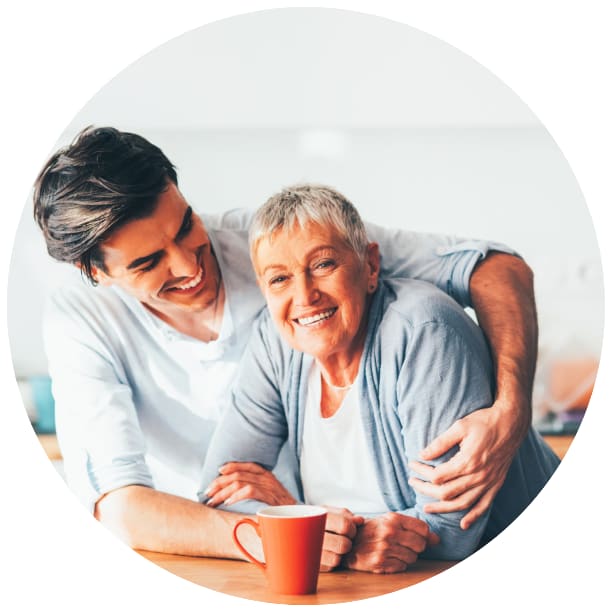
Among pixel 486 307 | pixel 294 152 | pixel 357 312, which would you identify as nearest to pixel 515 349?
pixel 486 307

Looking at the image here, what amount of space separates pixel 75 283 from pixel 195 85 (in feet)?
0.91

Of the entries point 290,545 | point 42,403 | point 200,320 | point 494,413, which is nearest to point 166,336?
point 200,320

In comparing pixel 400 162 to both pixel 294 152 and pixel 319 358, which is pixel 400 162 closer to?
pixel 294 152

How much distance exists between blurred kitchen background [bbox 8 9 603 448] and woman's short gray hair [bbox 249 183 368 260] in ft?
0.06

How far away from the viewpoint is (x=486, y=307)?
4.14 ft

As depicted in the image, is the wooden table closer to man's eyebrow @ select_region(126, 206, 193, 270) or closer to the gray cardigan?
the gray cardigan

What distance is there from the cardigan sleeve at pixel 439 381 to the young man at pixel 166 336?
16 millimetres

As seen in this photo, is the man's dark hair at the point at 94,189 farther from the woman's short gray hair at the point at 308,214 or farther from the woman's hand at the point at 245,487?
the woman's hand at the point at 245,487

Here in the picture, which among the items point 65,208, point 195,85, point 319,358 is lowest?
point 319,358

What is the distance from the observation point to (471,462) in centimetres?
124

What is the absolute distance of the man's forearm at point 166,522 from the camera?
1.29 meters

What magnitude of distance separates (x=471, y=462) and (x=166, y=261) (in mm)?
421

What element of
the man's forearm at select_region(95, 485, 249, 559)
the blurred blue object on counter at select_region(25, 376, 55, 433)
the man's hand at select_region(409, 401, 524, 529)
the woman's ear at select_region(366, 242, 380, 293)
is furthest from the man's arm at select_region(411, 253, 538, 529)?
the blurred blue object on counter at select_region(25, 376, 55, 433)

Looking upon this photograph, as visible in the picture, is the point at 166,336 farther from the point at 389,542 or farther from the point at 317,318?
the point at 389,542
